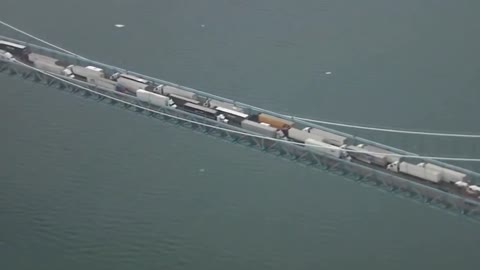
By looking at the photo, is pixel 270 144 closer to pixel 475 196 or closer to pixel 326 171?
pixel 326 171

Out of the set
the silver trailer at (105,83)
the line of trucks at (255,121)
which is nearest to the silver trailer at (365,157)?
the line of trucks at (255,121)

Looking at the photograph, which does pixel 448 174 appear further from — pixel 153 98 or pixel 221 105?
pixel 153 98

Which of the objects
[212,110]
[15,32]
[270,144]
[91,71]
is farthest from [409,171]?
[15,32]

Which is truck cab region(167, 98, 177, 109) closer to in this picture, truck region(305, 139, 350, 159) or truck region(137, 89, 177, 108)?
truck region(137, 89, 177, 108)

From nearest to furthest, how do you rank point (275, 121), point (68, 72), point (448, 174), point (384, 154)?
1. point (448, 174)
2. point (384, 154)
3. point (275, 121)
4. point (68, 72)

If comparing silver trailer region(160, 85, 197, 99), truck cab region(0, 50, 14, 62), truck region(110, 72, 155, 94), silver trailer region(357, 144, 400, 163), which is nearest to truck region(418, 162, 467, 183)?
silver trailer region(357, 144, 400, 163)

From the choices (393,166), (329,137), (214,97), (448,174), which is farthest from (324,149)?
(214,97)
